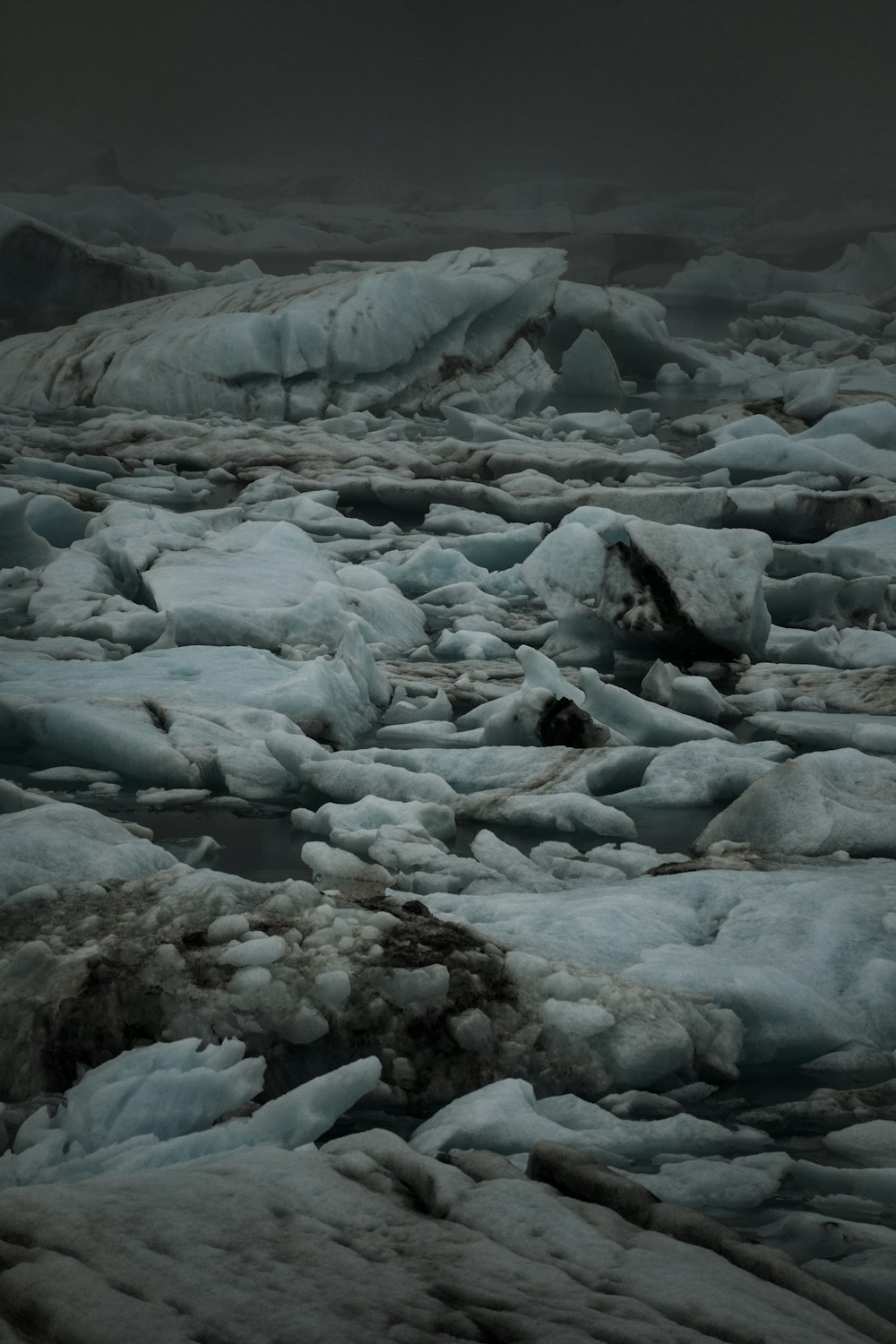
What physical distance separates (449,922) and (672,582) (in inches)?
99.2

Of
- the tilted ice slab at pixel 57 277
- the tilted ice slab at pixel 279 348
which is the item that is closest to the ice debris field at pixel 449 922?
the tilted ice slab at pixel 279 348

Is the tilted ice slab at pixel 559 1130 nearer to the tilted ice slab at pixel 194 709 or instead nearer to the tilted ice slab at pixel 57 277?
the tilted ice slab at pixel 194 709

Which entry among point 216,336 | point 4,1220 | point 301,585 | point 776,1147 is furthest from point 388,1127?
point 216,336

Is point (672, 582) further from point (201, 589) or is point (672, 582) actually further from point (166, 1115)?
point (166, 1115)

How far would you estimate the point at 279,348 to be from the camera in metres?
10.9

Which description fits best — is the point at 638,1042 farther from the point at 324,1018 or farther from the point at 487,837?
the point at 487,837

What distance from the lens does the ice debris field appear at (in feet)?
3.56

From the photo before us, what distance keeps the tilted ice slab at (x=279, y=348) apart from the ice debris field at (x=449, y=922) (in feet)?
12.4

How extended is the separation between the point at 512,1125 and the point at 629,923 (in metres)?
0.70

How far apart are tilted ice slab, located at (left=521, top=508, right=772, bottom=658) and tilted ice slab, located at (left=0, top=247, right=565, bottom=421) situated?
6.88m

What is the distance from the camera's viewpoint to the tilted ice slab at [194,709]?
3102mm

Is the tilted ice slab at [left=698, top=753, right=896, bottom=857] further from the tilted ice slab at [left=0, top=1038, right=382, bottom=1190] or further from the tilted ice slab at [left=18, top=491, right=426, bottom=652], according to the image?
the tilted ice slab at [left=18, top=491, right=426, bottom=652]

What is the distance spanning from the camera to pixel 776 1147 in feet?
5.40

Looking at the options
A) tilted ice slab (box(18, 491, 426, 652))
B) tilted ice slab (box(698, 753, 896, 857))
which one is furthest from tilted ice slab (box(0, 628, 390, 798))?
tilted ice slab (box(698, 753, 896, 857))
